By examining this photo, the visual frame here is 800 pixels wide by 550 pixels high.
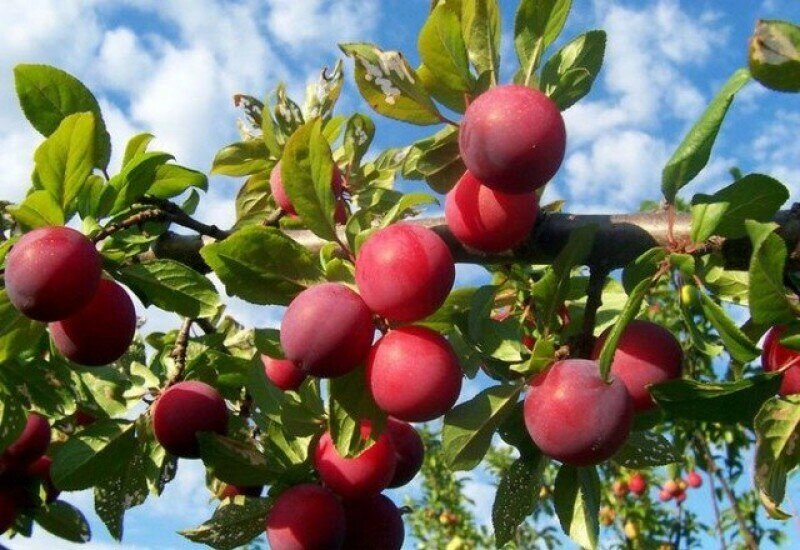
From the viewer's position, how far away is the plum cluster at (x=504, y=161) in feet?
3.65

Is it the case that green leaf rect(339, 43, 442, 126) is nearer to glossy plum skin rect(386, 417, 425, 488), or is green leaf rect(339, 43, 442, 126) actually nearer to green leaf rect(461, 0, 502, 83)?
green leaf rect(461, 0, 502, 83)

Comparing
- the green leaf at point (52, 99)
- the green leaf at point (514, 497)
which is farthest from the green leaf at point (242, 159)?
the green leaf at point (514, 497)

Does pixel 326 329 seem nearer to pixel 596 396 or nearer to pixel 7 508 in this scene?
pixel 596 396

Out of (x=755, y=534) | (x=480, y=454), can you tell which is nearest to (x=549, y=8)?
(x=480, y=454)

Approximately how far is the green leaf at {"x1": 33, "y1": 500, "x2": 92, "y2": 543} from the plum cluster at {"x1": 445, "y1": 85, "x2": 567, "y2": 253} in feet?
4.94

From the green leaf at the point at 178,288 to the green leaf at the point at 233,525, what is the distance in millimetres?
351

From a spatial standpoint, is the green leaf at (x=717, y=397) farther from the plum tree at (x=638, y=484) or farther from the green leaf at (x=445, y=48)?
the plum tree at (x=638, y=484)

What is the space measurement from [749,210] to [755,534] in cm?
616

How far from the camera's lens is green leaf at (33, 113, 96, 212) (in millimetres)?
1368

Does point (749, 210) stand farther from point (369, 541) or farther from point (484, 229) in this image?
point (369, 541)

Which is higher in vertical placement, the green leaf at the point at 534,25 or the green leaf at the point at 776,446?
the green leaf at the point at 534,25

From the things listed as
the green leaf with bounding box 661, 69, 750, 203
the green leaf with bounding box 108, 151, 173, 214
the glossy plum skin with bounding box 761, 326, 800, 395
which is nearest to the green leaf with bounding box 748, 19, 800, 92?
the green leaf with bounding box 661, 69, 750, 203

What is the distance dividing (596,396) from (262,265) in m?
0.48

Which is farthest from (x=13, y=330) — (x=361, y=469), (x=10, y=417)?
(x=361, y=469)
